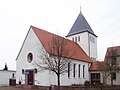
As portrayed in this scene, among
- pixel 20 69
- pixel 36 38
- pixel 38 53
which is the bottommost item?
pixel 20 69

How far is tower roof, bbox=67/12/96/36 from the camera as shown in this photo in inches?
2470

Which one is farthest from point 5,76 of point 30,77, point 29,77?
point 30,77

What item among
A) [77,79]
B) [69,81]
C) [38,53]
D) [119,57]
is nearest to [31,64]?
[38,53]

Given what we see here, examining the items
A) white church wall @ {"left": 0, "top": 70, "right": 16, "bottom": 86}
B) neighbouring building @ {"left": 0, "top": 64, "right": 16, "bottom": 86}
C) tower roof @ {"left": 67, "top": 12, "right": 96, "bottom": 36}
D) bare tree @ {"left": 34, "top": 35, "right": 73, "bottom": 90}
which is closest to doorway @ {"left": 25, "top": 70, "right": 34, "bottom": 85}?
bare tree @ {"left": 34, "top": 35, "right": 73, "bottom": 90}

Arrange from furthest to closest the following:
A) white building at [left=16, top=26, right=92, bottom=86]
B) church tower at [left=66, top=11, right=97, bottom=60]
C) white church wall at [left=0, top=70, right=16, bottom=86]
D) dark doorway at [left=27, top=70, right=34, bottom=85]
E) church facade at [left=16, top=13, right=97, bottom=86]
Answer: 1. church tower at [left=66, top=11, right=97, bottom=60]
2. white church wall at [left=0, top=70, right=16, bottom=86]
3. dark doorway at [left=27, top=70, right=34, bottom=85]
4. church facade at [left=16, top=13, right=97, bottom=86]
5. white building at [left=16, top=26, right=92, bottom=86]

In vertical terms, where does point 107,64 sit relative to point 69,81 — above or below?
above

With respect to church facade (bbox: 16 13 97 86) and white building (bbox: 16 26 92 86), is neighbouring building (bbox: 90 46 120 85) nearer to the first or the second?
church facade (bbox: 16 13 97 86)

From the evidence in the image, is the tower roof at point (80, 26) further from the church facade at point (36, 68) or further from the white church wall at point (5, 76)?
the white church wall at point (5, 76)

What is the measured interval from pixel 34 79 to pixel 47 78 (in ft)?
9.20

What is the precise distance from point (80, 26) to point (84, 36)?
3.74m

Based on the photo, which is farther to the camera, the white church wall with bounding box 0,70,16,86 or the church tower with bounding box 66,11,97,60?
the church tower with bounding box 66,11,97,60

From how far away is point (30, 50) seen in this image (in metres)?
44.8

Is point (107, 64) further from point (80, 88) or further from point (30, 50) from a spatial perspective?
point (30, 50)

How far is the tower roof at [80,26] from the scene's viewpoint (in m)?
62.7
